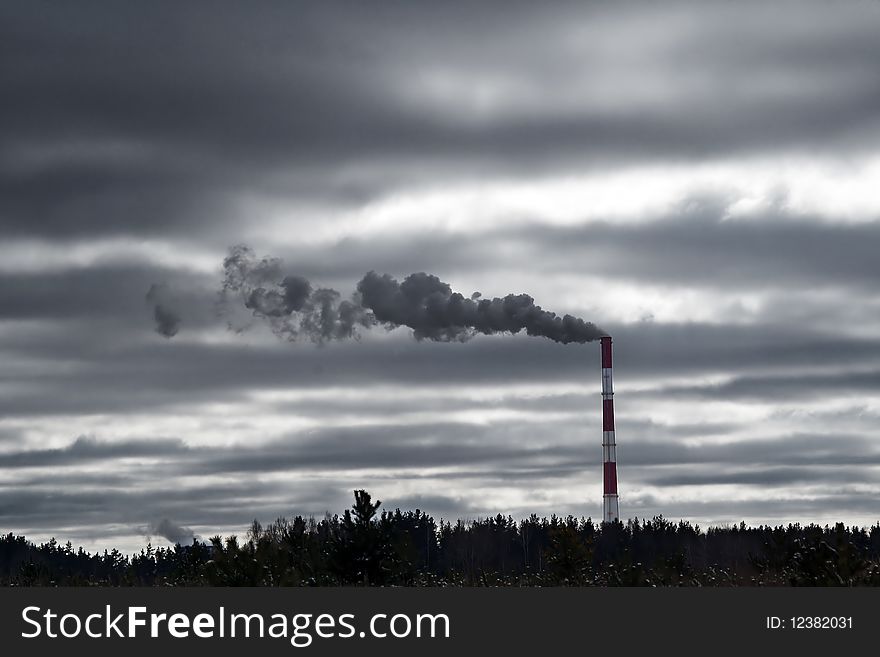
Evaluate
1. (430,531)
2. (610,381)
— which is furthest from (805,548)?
(430,531)

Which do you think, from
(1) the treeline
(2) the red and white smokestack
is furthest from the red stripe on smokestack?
(1) the treeline

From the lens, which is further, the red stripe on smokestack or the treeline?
the red stripe on smokestack

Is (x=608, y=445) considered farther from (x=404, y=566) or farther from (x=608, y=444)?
(x=404, y=566)

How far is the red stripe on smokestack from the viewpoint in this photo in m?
123

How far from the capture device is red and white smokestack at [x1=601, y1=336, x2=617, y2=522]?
4857 inches

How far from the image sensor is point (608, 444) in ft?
407

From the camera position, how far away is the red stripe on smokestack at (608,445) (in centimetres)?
12338

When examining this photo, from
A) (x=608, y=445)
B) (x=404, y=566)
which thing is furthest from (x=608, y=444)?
(x=404, y=566)

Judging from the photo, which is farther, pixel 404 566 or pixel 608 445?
pixel 608 445

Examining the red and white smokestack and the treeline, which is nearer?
the treeline

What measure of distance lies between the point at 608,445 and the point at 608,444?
100 mm

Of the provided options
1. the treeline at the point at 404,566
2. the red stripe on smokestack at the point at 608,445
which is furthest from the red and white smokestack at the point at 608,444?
the treeline at the point at 404,566

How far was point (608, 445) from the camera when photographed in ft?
407

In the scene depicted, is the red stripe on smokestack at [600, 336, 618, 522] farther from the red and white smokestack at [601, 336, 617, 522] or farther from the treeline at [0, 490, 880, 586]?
the treeline at [0, 490, 880, 586]
